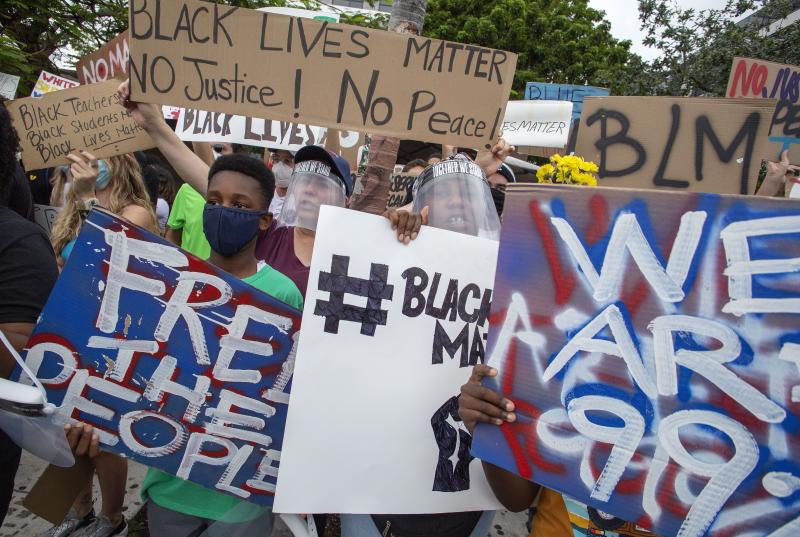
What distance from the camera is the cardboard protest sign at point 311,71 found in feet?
6.74

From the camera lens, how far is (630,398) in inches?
46.5

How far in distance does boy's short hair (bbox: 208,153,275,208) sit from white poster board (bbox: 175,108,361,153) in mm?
1502

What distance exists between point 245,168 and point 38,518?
230cm

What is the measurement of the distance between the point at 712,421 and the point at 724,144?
1.76m

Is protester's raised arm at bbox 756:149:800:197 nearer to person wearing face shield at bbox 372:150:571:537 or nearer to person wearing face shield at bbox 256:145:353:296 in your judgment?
person wearing face shield at bbox 372:150:571:537

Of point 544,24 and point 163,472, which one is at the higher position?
point 544,24

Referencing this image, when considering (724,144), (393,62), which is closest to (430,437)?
(393,62)

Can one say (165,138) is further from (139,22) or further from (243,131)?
(243,131)

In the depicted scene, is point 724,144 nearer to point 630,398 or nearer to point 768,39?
point 630,398

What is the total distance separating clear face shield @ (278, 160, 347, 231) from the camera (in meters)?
2.56

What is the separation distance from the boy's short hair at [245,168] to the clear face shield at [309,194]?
1.53 ft

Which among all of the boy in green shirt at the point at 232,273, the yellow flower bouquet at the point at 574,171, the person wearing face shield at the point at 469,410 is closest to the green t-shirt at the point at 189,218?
the boy in green shirt at the point at 232,273

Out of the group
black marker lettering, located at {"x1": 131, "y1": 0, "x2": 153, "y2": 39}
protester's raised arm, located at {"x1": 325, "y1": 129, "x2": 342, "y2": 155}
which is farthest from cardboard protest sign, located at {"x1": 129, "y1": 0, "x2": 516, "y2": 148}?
protester's raised arm, located at {"x1": 325, "y1": 129, "x2": 342, "y2": 155}

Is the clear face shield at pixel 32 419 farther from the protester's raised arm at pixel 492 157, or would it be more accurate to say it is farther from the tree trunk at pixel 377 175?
the tree trunk at pixel 377 175
